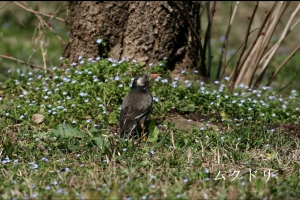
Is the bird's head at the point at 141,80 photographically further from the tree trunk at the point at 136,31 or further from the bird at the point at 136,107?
the tree trunk at the point at 136,31

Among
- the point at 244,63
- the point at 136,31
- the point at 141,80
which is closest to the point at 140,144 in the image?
the point at 141,80

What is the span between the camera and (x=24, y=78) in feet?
27.9

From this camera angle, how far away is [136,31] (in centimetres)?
831

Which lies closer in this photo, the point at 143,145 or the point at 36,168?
the point at 36,168

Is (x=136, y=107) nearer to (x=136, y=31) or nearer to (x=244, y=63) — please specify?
(x=136, y=31)

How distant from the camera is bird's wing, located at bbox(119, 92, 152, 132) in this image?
6895mm

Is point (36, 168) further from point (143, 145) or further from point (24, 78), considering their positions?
point (24, 78)

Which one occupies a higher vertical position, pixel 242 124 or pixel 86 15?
pixel 86 15

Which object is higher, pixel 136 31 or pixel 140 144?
pixel 136 31

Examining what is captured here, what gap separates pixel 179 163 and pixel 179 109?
1784mm

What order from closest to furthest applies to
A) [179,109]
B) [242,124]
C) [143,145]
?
1. [143,145]
2. [242,124]
3. [179,109]

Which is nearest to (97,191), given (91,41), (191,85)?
(191,85)

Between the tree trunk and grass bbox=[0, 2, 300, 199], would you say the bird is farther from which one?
the tree trunk

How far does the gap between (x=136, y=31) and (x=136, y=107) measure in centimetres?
162
